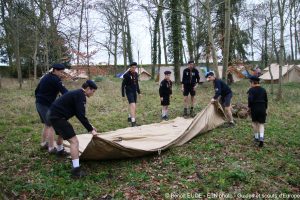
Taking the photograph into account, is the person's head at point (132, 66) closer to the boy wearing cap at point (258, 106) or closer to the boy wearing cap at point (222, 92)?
the boy wearing cap at point (222, 92)

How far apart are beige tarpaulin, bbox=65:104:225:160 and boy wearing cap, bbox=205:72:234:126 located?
0.76 ft

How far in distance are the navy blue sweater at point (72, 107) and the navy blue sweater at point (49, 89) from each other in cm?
92

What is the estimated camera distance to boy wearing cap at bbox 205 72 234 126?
27.6 feet

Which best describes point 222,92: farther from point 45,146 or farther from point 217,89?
point 45,146

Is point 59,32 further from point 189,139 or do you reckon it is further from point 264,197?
point 264,197

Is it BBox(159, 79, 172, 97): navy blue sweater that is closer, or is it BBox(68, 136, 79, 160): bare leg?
BBox(68, 136, 79, 160): bare leg

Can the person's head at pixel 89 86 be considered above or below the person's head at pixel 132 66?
below

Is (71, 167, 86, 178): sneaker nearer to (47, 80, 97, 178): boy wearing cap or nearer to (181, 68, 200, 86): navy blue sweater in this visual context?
(47, 80, 97, 178): boy wearing cap

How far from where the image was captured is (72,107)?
5.30 m

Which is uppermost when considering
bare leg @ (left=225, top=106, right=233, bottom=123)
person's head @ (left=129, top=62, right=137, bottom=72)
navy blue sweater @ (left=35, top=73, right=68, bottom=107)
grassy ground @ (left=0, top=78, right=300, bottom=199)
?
person's head @ (left=129, top=62, right=137, bottom=72)

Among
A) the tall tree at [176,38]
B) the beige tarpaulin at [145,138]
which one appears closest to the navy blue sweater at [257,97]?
the beige tarpaulin at [145,138]

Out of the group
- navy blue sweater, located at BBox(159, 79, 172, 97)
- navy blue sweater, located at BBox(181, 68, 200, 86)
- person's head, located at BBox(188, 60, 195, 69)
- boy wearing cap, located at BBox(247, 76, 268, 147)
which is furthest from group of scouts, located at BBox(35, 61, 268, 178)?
person's head, located at BBox(188, 60, 195, 69)

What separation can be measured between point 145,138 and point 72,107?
2.13 metres

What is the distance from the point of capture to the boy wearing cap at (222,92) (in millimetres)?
8398
